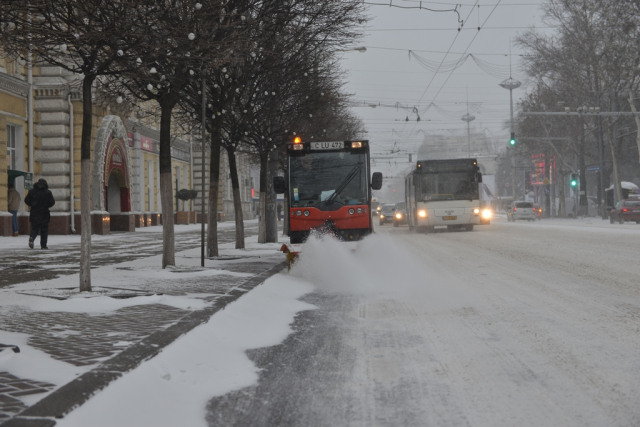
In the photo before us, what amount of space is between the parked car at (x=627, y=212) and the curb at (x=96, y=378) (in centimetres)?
4211

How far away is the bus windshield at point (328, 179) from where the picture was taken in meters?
17.7

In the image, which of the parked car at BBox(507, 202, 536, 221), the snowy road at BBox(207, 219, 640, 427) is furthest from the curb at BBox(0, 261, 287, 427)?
the parked car at BBox(507, 202, 536, 221)

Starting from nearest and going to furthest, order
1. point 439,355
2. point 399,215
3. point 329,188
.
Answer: point 439,355, point 329,188, point 399,215

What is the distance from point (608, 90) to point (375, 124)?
2038 cm

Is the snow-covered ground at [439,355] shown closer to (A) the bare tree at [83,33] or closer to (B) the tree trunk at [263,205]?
(A) the bare tree at [83,33]

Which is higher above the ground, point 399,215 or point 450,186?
point 450,186

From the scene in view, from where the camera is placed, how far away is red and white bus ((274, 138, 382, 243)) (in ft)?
57.1

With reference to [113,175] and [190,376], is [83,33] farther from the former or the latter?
[113,175]

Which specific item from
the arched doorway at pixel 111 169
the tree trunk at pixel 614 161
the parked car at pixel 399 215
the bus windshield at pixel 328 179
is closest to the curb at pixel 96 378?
the bus windshield at pixel 328 179

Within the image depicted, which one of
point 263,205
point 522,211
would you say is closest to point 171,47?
point 263,205

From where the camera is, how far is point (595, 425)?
3.98 m

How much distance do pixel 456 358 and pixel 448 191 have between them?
26496mm

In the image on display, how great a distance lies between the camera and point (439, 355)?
589cm

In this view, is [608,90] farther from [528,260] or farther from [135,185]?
[528,260]
